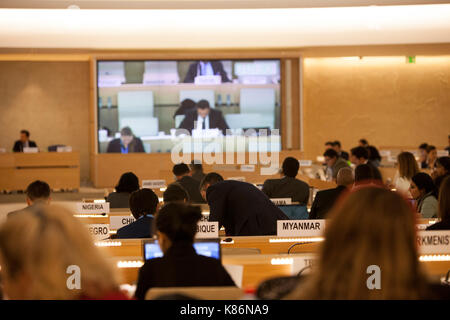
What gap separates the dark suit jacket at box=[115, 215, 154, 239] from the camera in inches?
179

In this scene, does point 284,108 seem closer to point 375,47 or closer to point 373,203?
point 375,47

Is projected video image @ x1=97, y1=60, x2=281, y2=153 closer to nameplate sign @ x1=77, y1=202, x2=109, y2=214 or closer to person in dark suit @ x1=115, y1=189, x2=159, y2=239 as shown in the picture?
nameplate sign @ x1=77, y1=202, x2=109, y2=214

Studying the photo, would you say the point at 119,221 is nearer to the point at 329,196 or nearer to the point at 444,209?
the point at 329,196

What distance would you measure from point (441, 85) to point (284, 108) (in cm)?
431

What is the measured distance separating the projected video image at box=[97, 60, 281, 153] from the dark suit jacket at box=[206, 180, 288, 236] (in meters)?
8.97

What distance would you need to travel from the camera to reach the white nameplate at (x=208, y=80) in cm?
1439

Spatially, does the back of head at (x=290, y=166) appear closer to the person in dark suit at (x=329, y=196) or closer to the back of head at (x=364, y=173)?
the back of head at (x=364, y=173)

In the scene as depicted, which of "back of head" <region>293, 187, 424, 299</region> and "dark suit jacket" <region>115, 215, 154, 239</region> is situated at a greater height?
"back of head" <region>293, 187, 424, 299</region>

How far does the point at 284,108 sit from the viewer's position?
14602 mm

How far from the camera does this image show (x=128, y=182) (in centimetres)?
701

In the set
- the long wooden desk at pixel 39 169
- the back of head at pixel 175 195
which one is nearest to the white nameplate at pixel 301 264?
the back of head at pixel 175 195

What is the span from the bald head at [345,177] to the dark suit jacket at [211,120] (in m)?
8.86

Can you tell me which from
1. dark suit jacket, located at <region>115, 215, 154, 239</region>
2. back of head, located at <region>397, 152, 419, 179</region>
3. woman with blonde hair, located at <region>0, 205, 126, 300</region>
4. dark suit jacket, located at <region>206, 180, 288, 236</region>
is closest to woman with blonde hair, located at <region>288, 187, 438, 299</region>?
woman with blonde hair, located at <region>0, 205, 126, 300</region>

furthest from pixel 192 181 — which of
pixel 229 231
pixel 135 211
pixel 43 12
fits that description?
pixel 43 12
